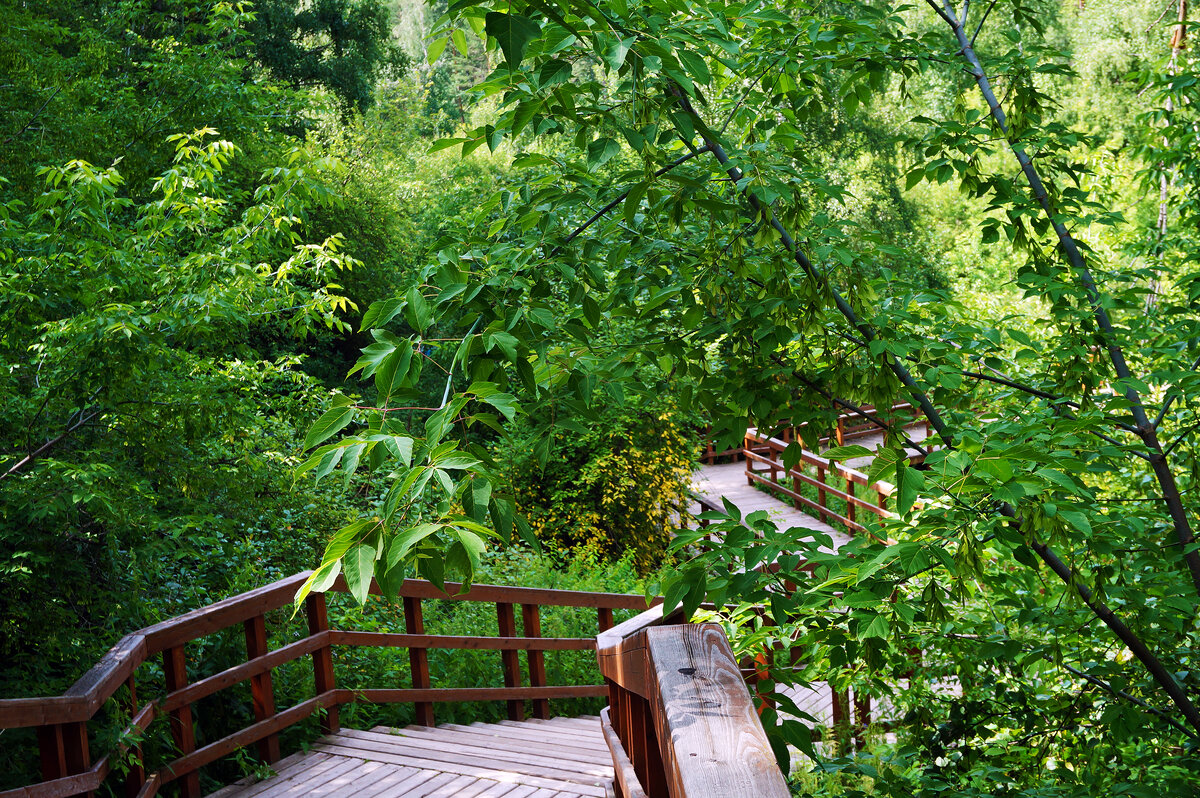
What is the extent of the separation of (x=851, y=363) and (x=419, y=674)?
12.2ft

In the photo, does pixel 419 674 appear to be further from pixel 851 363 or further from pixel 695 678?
pixel 695 678

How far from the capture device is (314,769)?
13.6 ft

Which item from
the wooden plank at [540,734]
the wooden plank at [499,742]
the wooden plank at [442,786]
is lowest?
the wooden plank at [540,734]

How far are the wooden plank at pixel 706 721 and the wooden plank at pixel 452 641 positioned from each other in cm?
362

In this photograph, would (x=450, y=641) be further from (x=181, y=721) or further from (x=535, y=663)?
(x=181, y=721)

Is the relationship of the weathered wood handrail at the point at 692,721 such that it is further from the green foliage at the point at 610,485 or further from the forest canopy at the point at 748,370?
the green foliage at the point at 610,485

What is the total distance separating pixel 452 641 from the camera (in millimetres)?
5430

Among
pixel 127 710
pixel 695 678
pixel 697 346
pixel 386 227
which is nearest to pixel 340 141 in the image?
pixel 386 227

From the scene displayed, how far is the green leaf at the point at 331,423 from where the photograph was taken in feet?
4.51

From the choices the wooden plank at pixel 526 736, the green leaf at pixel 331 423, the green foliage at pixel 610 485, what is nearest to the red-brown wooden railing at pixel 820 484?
the green foliage at pixel 610 485

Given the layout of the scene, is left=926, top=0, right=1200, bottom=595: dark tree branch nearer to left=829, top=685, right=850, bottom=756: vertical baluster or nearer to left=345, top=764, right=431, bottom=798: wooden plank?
left=829, top=685, right=850, bottom=756: vertical baluster

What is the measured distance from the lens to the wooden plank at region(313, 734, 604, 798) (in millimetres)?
3938

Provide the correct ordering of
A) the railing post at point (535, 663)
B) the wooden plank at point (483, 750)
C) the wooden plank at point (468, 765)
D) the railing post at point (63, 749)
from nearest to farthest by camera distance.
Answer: the railing post at point (63, 749)
the wooden plank at point (468, 765)
the wooden plank at point (483, 750)
the railing post at point (535, 663)

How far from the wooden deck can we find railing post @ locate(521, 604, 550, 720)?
91 centimetres
